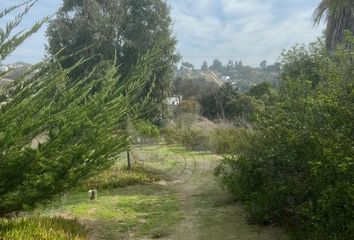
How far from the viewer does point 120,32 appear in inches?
1144

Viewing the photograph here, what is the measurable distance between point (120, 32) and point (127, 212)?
1953 cm

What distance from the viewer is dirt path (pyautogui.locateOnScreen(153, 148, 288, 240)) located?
9180 millimetres

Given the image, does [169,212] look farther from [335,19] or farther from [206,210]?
[335,19]

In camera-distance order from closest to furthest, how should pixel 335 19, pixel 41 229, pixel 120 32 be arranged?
1. pixel 41 229
2. pixel 335 19
3. pixel 120 32

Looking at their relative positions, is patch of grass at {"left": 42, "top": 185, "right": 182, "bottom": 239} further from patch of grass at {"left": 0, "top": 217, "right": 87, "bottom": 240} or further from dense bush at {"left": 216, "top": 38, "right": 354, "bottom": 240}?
dense bush at {"left": 216, "top": 38, "right": 354, "bottom": 240}

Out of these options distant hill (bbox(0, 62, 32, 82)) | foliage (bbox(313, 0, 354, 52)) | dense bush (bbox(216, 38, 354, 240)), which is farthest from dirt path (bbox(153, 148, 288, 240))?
foliage (bbox(313, 0, 354, 52))

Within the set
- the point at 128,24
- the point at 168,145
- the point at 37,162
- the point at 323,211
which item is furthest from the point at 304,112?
the point at 128,24

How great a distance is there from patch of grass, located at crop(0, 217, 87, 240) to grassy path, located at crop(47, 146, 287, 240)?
60 cm

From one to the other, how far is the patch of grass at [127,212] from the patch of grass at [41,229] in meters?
0.75

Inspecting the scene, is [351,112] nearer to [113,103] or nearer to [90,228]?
[113,103]

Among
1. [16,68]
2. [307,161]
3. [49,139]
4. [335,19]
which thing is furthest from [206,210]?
[335,19]

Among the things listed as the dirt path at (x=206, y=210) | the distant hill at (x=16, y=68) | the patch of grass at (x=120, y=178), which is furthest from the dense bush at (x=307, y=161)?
the patch of grass at (x=120, y=178)

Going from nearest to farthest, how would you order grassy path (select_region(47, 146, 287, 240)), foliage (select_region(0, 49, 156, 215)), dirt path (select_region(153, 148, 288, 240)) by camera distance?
foliage (select_region(0, 49, 156, 215))
dirt path (select_region(153, 148, 288, 240))
grassy path (select_region(47, 146, 287, 240))

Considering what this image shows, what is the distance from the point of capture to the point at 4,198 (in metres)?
6.55
